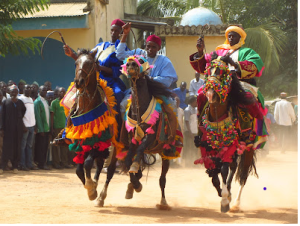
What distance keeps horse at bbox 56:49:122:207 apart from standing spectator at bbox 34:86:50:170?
5998mm

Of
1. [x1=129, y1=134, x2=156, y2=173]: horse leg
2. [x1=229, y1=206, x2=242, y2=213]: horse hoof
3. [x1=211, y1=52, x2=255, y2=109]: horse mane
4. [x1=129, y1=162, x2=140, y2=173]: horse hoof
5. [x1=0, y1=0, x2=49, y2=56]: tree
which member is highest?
[x1=0, y1=0, x2=49, y2=56]: tree

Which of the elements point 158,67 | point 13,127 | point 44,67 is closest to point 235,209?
point 158,67

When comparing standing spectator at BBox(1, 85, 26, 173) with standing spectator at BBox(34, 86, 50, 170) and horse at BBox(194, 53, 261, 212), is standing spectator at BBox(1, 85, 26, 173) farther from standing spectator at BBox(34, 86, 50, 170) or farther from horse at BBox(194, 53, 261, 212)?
horse at BBox(194, 53, 261, 212)

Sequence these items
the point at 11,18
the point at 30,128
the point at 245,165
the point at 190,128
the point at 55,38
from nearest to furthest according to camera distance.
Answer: the point at 245,165 → the point at 30,128 → the point at 11,18 → the point at 190,128 → the point at 55,38

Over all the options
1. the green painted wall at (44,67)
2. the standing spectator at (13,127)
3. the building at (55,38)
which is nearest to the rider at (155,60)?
the standing spectator at (13,127)

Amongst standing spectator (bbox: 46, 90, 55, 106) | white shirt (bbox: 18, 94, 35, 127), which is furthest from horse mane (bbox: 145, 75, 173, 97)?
standing spectator (bbox: 46, 90, 55, 106)

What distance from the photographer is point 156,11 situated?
30.5 metres

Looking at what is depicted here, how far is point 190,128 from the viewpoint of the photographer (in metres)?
17.4

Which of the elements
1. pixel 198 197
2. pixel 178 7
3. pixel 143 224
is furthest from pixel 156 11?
pixel 143 224

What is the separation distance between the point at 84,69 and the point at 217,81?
Result: 2052 mm

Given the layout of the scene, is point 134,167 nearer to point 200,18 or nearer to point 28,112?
point 28,112

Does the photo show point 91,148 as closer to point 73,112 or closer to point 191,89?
point 73,112

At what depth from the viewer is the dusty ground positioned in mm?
7691

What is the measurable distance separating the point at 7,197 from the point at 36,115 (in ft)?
16.4
